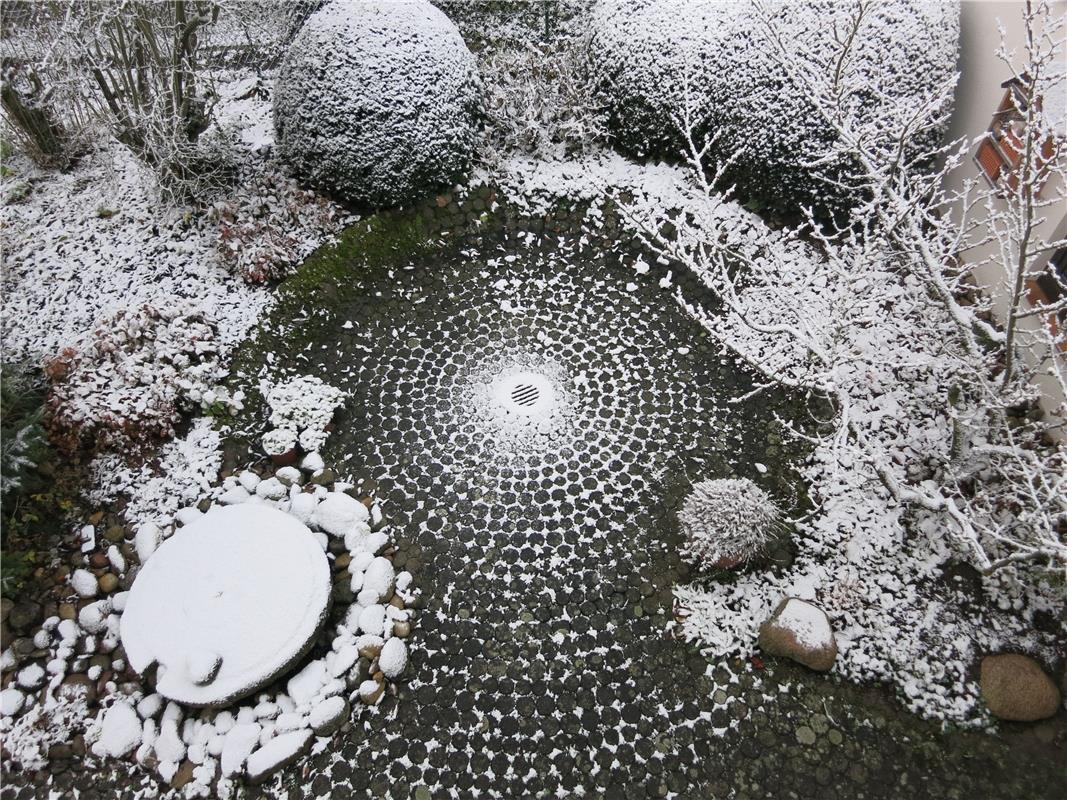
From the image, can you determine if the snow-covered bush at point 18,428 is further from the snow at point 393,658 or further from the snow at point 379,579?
the snow at point 393,658

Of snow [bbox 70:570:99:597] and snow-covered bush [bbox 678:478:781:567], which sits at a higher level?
snow-covered bush [bbox 678:478:781:567]

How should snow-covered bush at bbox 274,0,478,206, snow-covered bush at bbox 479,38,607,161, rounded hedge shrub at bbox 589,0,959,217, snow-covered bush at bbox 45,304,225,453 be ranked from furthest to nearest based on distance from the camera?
snow-covered bush at bbox 479,38,607,161, snow-covered bush at bbox 274,0,478,206, rounded hedge shrub at bbox 589,0,959,217, snow-covered bush at bbox 45,304,225,453

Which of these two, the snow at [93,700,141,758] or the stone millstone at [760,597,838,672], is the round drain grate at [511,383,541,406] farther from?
the snow at [93,700,141,758]

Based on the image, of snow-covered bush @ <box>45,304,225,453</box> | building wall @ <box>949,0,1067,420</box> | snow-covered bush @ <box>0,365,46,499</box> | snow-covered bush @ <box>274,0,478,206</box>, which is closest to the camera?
snow-covered bush @ <box>0,365,46,499</box>

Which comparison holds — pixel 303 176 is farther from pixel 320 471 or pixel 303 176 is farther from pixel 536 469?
pixel 536 469

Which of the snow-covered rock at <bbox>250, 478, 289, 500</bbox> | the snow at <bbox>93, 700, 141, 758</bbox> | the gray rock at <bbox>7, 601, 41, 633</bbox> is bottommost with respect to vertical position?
the snow at <bbox>93, 700, 141, 758</bbox>

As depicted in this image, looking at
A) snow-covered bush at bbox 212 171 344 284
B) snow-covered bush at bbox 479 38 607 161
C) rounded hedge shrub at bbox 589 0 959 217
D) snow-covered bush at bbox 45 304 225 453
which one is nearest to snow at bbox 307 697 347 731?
snow-covered bush at bbox 45 304 225 453

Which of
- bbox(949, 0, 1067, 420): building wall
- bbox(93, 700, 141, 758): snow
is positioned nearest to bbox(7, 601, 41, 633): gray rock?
bbox(93, 700, 141, 758): snow

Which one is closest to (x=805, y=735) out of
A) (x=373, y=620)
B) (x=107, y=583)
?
(x=373, y=620)

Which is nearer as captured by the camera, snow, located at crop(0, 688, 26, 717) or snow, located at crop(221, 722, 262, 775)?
snow, located at crop(221, 722, 262, 775)
